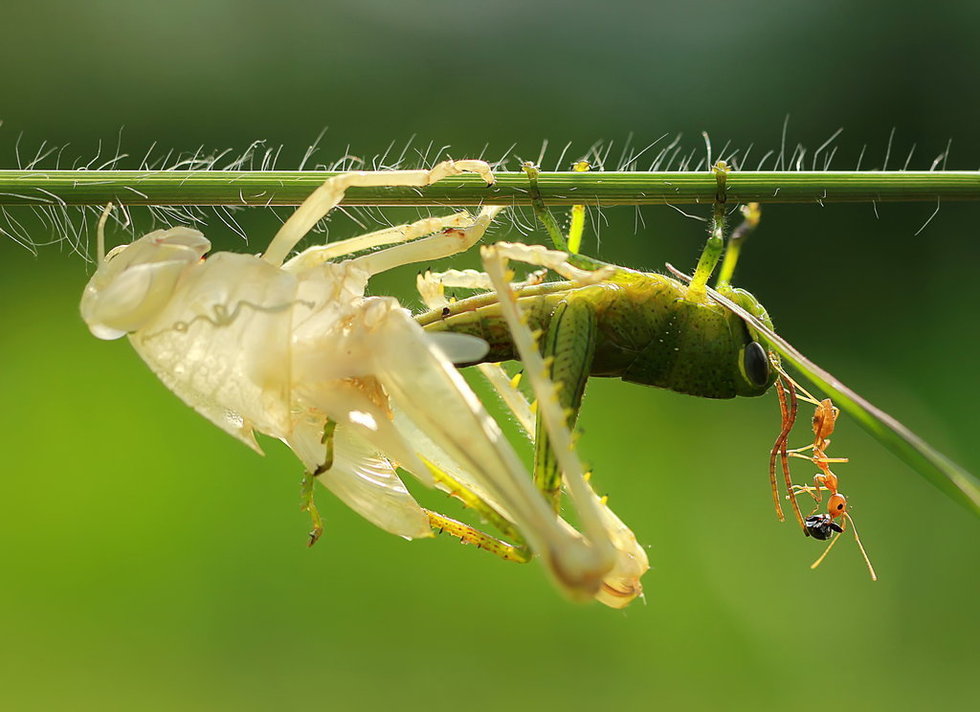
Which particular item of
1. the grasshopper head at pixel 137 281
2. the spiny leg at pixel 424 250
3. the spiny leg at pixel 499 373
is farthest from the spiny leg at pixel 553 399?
the grasshopper head at pixel 137 281

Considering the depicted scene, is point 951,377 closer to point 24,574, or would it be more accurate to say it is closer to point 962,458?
point 962,458

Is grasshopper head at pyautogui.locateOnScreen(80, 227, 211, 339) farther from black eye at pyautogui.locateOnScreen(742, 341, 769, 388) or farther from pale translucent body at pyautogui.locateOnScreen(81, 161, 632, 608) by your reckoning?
black eye at pyautogui.locateOnScreen(742, 341, 769, 388)

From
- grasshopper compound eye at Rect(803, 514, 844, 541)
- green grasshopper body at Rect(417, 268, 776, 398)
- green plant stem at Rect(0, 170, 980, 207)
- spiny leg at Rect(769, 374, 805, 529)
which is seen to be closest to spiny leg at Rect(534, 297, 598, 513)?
green grasshopper body at Rect(417, 268, 776, 398)

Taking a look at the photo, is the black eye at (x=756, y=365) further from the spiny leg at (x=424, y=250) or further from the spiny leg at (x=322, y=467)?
the spiny leg at (x=322, y=467)

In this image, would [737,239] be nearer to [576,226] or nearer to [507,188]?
[576,226]

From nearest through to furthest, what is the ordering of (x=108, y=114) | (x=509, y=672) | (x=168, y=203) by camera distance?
(x=168, y=203) → (x=509, y=672) → (x=108, y=114)

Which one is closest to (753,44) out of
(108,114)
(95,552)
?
(108,114)

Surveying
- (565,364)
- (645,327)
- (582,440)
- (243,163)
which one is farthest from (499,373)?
(582,440)
